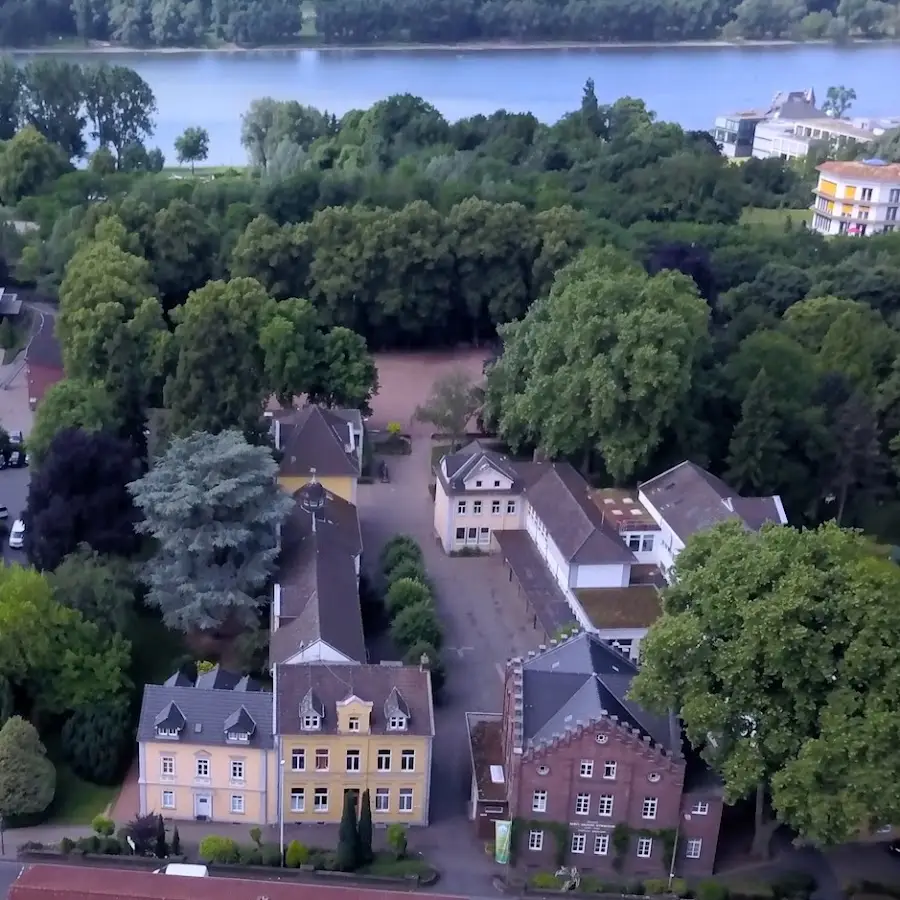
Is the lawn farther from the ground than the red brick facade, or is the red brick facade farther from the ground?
the lawn

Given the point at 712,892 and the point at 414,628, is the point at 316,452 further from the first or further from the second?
the point at 712,892

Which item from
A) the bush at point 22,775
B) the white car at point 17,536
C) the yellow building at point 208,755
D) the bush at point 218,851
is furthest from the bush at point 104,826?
the white car at point 17,536

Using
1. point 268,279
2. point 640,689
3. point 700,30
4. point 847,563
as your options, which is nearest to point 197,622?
point 640,689

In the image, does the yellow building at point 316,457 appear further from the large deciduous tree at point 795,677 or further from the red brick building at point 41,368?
the large deciduous tree at point 795,677

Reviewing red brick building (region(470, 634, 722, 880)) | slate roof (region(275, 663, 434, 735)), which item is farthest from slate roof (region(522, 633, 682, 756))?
slate roof (region(275, 663, 434, 735))

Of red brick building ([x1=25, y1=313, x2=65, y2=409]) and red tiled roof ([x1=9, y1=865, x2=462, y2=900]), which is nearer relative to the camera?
red tiled roof ([x1=9, y1=865, x2=462, y2=900])

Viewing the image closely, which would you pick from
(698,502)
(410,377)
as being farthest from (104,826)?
(410,377)

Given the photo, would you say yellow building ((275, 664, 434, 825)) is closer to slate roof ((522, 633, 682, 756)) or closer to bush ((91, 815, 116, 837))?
slate roof ((522, 633, 682, 756))
